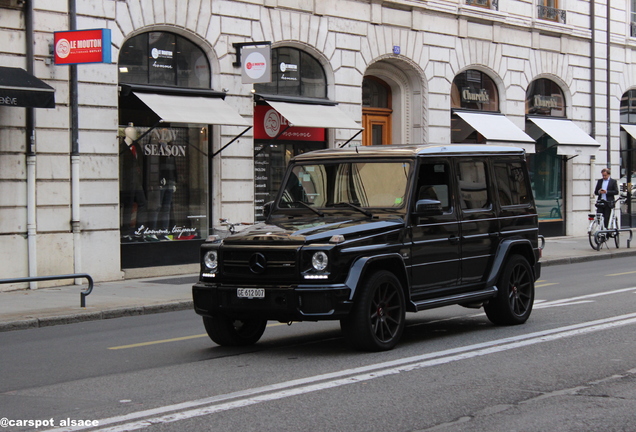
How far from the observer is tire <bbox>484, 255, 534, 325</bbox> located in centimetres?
1062

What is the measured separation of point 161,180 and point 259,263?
10359 millimetres

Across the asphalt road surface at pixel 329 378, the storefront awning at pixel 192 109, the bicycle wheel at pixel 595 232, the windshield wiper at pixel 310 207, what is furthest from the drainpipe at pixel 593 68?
the windshield wiper at pixel 310 207

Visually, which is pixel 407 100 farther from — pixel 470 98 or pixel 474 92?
pixel 474 92

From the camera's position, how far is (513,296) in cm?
1084

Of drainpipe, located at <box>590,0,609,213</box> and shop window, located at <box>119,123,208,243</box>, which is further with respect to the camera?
drainpipe, located at <box>590,0,609,213</box>

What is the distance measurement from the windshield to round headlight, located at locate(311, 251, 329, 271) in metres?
1.28

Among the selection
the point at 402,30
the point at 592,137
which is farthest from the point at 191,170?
the point at 592,137

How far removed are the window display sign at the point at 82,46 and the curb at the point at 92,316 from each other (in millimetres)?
4534

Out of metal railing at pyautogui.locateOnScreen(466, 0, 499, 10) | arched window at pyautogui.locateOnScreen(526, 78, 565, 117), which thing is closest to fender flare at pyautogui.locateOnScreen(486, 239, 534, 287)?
metal railing at pyautogui.locateOnScreen(466, 0, 499, 10)

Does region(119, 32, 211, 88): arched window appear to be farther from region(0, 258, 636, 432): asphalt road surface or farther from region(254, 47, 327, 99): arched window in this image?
region(0, 258, 636, 432): asphalt road surface

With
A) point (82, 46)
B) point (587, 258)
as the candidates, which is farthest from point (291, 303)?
point (587, 258)

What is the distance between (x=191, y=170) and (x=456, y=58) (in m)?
9.34

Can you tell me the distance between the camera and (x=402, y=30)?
23.7 meters

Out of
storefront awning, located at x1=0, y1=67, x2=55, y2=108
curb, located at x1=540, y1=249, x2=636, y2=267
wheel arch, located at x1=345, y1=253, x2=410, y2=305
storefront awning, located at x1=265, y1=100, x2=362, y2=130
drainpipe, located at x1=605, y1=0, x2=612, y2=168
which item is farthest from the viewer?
drainpipe, located at x1=605, y1=0, x2=612, y2=168
